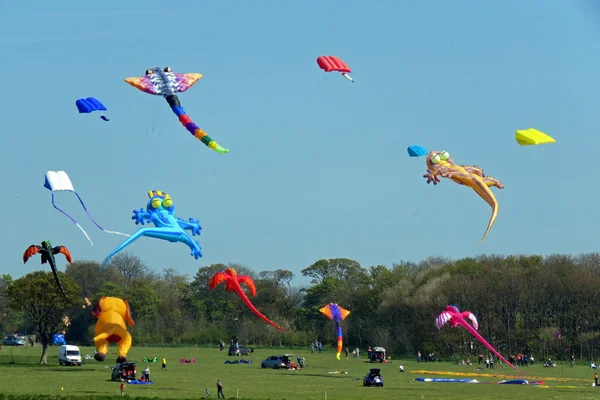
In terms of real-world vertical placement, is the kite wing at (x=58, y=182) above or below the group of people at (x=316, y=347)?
above

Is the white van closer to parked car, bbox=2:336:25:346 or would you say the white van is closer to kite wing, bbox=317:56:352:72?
kite wing, bbox=317:56:352:72

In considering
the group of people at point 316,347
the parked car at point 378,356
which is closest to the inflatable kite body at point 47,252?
the parked car at point 378,356

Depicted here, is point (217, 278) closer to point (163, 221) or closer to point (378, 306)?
point (163, 221)

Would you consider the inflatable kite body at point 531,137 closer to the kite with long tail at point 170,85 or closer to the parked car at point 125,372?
the kite with long tail at point 170,85

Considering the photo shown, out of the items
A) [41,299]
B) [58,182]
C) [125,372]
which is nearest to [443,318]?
[125,372]

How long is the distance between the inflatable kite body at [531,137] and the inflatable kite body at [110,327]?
17.3 meters

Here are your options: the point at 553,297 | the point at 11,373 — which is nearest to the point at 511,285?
the point at 553,297

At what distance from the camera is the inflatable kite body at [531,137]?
41438 mm

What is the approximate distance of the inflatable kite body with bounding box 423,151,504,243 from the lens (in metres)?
45.7

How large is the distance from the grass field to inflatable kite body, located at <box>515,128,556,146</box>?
10295 millimetres

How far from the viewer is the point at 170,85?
44.8 metres

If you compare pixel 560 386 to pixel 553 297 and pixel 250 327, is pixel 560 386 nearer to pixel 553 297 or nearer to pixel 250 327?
pixel 553 297

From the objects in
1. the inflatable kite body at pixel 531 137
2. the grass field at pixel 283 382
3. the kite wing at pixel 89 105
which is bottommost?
the grass field at pixel 283 382

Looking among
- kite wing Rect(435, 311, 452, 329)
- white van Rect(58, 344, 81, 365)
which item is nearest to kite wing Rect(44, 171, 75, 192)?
kite wing Rect(435, 311, 452, 329)
